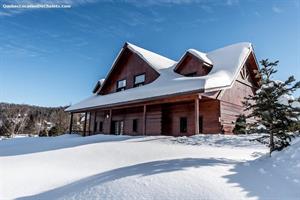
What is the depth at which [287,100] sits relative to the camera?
6.20 meters

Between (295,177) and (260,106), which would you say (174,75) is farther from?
(295,177)

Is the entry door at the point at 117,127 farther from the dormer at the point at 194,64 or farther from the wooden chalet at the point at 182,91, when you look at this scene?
the dormer at the point at 194,64

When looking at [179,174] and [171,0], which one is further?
[171,0]

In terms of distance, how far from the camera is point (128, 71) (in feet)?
70.5

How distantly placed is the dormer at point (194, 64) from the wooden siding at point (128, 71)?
7.13 ft

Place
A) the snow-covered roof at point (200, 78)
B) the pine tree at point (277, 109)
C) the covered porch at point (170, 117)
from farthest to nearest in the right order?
1. the covered porch at point (170, 117)
2. the snow-covered roof at point (200, 78)
3. the pine tree at point (277, 109)

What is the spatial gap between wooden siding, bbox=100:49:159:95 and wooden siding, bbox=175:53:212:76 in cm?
207

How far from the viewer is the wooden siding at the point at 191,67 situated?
16.5 metres

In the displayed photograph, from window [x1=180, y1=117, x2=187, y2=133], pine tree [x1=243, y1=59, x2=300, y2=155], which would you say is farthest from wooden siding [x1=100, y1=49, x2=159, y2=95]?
pine tree [x1=243, y1=59, x2=300, y2=155]

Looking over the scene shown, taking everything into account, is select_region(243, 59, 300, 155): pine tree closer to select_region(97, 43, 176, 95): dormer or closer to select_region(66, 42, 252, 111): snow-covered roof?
select_region(66, 42, 252, 111): snow-covered roof

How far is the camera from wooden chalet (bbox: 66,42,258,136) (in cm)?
1413

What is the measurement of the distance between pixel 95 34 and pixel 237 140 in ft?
32.9

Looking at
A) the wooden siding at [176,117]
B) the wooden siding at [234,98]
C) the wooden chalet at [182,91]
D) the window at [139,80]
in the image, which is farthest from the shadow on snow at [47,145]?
the window at [139,80]

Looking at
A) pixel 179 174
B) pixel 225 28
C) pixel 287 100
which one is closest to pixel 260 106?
pixel 287 100
